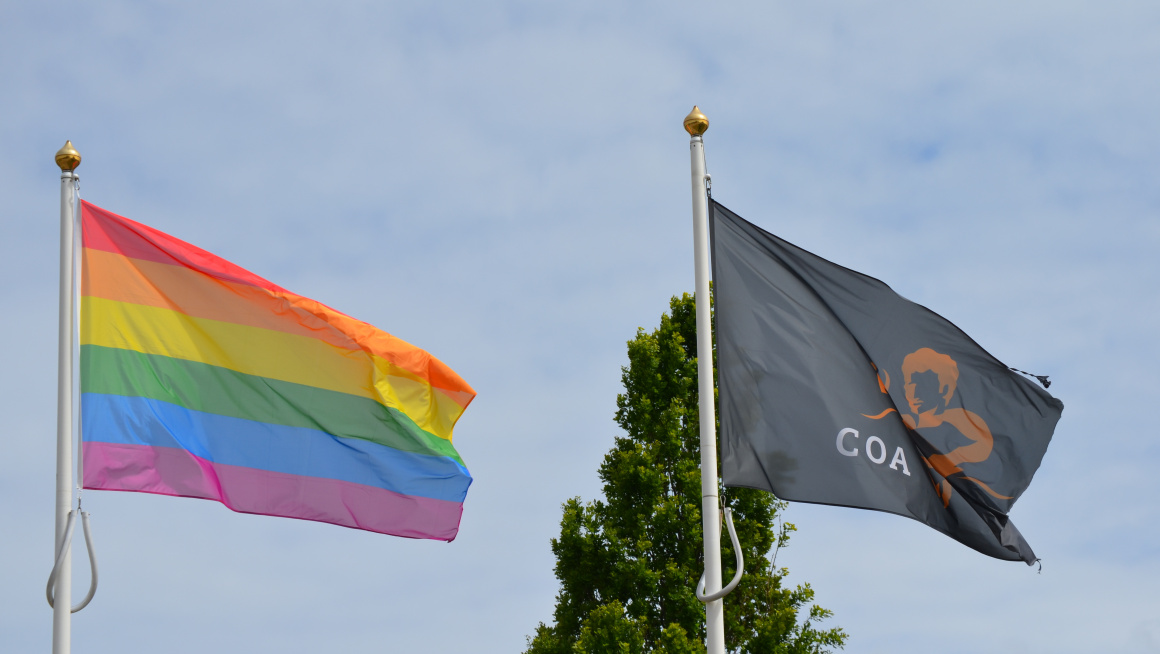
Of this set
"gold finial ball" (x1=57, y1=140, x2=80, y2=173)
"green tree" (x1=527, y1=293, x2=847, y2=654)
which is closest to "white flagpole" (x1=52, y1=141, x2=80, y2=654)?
"gold finial ball" (x1=57, y1=140, x2=80, y2=173)

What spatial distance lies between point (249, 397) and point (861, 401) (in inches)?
237

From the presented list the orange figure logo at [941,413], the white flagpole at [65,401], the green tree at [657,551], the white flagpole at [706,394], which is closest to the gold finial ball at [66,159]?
the white flagpole at [65,401]

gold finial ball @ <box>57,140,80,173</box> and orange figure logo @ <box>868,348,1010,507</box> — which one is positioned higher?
gold finial ball @ <box>57,140,80,173</box>

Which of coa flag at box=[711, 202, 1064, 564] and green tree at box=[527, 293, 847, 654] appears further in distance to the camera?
green tree at box=[527, 293, 847, 654]

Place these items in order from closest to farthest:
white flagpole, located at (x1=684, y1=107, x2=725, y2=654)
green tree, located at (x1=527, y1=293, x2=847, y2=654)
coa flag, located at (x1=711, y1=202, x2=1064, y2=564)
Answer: white flagpole, located at (x1=684, y1=107, x2=725, y2=654) → coa flag, located at (x1=711, y1=202, x2=1064, y2=564) → green tree, located at (x1=527, y1=293, x2=847, y2=654)

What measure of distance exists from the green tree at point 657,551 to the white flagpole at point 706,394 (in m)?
9.51

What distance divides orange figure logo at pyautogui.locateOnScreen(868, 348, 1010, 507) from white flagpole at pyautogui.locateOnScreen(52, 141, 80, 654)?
752cm

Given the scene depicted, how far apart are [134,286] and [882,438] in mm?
7315

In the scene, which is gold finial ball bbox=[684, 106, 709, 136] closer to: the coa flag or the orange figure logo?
the coa flag

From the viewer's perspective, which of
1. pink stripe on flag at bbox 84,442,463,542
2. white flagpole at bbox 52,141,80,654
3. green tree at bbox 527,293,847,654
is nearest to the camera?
white flagpole at bbox 52,141,80,654

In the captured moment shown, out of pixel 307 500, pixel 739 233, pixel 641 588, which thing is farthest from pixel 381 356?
pixel 641 588

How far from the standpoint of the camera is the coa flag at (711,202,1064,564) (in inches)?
445

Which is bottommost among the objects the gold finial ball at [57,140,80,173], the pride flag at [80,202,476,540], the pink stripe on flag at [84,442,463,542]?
the pink stripe on flag at [84,442,463,542]

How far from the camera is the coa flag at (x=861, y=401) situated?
11305mm
